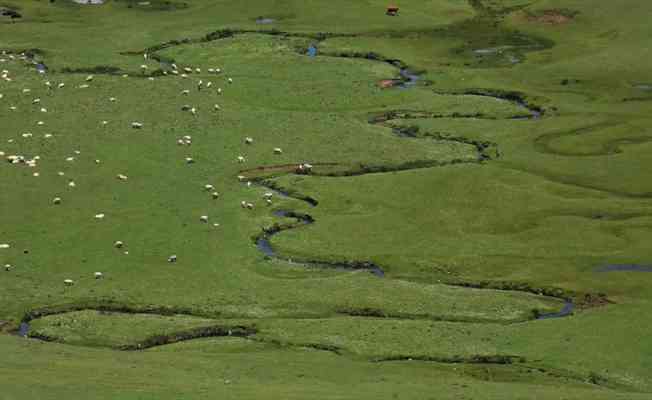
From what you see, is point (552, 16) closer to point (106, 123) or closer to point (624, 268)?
point (106, 123)

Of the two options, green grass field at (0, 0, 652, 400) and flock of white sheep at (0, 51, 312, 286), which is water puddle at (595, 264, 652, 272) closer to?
green grass field at (0, 0, 652, 400)

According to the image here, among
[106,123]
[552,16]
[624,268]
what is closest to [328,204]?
[624,268]

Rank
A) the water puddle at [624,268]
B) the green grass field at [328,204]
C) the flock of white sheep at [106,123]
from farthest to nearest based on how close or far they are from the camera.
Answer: the flock of white sheep at [106,123]
the water puddle at [624,268]
the green grass field at [328,204]

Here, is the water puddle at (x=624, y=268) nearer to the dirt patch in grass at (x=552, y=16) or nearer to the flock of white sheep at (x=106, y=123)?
the flock of white sheep at (x=106, y=123)

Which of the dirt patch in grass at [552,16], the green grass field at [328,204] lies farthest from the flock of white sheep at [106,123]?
the dirt patch in grass at [552,16]

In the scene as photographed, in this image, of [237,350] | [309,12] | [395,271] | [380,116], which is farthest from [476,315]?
[309,12]

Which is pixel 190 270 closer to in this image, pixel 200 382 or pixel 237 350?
pixel 237 350
